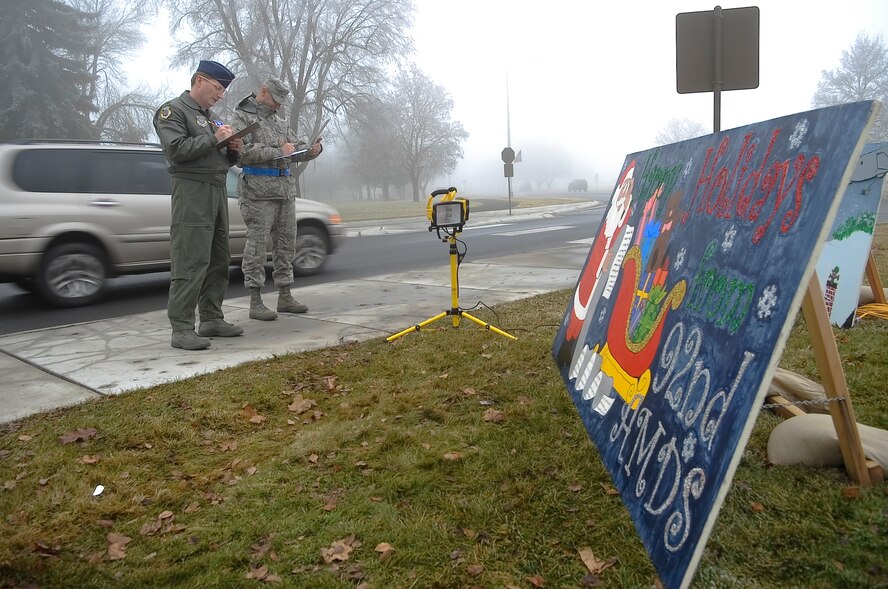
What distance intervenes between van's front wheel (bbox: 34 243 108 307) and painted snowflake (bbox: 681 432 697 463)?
740 cm

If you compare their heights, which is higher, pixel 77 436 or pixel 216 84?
pixel 216 84

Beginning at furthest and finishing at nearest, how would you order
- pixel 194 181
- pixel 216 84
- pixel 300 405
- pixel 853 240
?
pixel 216 84 → pixel 194 181 → pixel 853 240 → pixel 300 405

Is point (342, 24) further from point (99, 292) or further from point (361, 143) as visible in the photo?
point (99, 292)

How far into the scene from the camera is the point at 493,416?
3537 mm

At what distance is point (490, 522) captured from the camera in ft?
8.28

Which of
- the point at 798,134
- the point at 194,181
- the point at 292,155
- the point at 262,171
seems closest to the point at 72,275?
the point at 262,171

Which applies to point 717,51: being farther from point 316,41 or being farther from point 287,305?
point 316,41

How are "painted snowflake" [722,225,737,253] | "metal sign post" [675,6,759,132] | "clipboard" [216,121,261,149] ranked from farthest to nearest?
"metal sign post" [675,6,759,132]
"clipboard" [216,121,261,149]
"painted snowflake" [722,225,737,253]

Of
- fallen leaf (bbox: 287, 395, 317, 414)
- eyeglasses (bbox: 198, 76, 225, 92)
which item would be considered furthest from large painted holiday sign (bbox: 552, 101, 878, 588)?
eyeglasses (bbox: 198, 76, 225, 92)

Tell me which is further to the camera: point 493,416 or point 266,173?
point 266,173

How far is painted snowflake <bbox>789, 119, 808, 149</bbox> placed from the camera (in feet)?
6.54

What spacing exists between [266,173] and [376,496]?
382cm

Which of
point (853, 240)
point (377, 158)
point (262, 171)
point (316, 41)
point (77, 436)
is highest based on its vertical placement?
point (316, 41)

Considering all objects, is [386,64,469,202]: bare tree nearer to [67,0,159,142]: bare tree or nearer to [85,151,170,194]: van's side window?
[67,0,159,142]: bare tree
